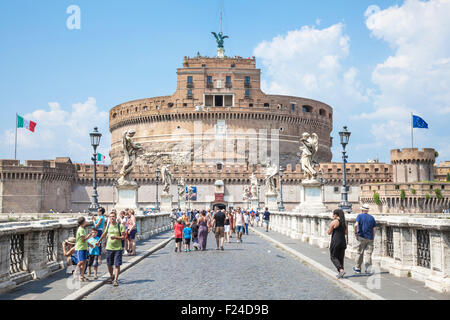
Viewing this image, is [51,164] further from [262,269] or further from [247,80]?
[262,269]

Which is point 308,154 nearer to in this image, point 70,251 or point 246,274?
point 246,274

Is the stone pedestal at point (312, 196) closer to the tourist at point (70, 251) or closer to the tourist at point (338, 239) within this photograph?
the tourist at point (338, 239)

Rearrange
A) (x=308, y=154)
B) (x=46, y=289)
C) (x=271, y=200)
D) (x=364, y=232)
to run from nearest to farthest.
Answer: (x=46, y=289), (x=364, y=232), (x=308, y=154), (x=271, y=200)

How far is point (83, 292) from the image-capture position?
716cm

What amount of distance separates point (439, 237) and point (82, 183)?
6205cm

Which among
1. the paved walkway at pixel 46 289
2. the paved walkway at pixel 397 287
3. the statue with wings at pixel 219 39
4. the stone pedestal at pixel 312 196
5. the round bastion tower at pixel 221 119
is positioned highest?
the statue with wings at pixel 219 39

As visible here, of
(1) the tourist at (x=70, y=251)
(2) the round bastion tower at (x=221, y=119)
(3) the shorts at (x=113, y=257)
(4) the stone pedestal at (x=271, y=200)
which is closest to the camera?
(3) the shorts at (x=113, y=257)

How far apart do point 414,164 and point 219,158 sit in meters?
26.7

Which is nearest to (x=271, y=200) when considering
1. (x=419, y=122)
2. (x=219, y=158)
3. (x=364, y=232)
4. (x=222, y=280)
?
(x=419, y=122)

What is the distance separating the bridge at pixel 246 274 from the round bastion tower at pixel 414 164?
55.2 metres

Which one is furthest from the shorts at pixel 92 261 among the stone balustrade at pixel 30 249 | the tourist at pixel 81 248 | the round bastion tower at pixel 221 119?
the round bastion tower at pixel 221 119

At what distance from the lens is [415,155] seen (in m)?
62.1

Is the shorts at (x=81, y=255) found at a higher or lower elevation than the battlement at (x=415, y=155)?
lower

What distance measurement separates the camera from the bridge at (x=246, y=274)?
22.6 feet
